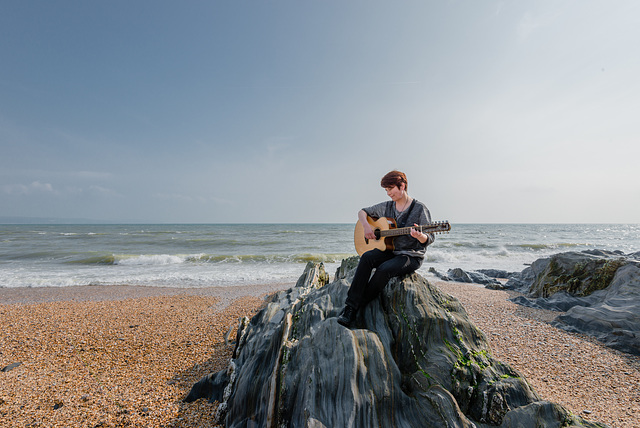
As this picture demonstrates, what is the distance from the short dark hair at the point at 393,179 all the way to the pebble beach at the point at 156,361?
3501mm

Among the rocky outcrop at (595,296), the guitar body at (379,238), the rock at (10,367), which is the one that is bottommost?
the rock at (10,367)

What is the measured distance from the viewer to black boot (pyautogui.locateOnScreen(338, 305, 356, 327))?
3365 mm

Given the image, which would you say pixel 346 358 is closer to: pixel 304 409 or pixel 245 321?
pixel 304 409

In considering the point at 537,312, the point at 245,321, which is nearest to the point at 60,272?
the point at 245,321

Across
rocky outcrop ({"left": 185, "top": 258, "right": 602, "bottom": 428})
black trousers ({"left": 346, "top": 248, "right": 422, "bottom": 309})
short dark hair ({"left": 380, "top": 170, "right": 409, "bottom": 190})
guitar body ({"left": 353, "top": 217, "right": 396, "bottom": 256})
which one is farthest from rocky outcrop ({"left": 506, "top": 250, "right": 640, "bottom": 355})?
short dark hair ({"left": 380, "top": 170, "right": 409, "bottom": 190})

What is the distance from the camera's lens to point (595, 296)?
24.3ft

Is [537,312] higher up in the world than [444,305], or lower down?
lower down

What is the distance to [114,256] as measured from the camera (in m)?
20.7

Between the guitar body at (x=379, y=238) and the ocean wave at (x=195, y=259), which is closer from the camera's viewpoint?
the guitar body at (x=379, y=238)

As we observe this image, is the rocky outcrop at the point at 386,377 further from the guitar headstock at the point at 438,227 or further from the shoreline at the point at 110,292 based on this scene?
the shoreline at the point at 110,292

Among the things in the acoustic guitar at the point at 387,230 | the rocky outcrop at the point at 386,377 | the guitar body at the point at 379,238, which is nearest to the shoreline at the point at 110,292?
the rocky outcrop at the point at 386,377

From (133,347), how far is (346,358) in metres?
4.85

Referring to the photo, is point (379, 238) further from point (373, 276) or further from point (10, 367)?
point (10, 367)

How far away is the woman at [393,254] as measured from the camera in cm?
353
